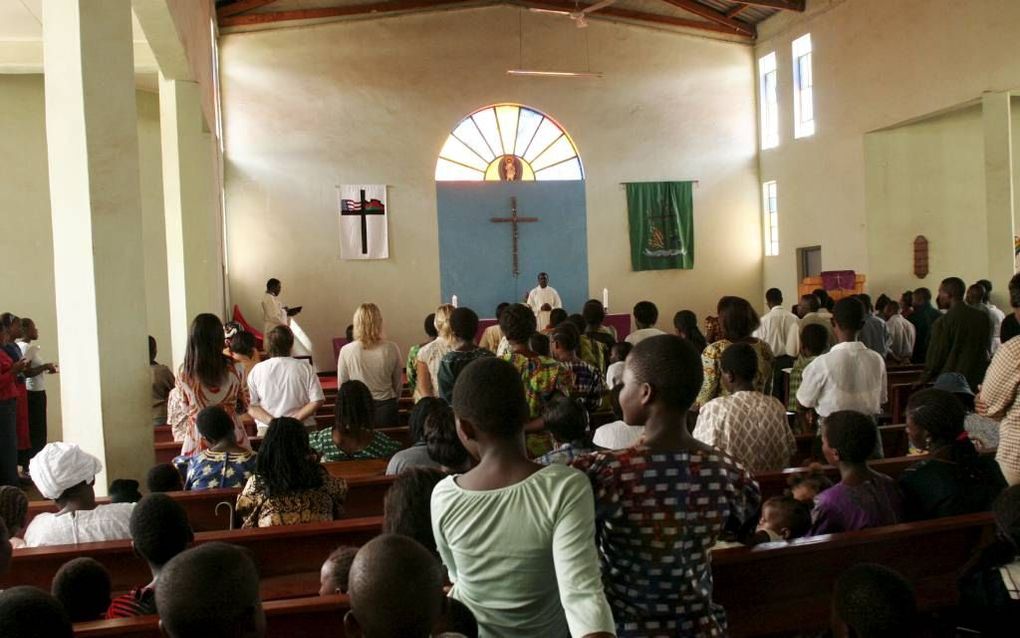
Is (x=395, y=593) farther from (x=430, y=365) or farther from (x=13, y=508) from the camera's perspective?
(x=430, y=365)

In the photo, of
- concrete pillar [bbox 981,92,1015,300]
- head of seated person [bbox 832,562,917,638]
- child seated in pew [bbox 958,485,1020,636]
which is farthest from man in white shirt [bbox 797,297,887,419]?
concrete pillar [bbox 981,92,1015,300]

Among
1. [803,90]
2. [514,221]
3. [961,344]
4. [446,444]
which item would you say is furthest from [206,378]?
[803,90]

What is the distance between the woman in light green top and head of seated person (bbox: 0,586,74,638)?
2.31 feet

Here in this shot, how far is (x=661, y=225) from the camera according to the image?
16516 mm

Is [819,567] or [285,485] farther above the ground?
[285,485]

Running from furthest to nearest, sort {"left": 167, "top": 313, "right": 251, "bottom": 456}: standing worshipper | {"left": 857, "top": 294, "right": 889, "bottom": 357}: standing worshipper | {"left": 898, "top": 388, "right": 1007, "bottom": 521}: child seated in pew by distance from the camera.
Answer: {"left": 857, "top": 294, "right": 889, "bottom": 357}: standing worshipper → {"left": 167, "top": 313, "right": 251, "bottom": 456}: standing worshipper → {"left": 898, "top": 388, "right": 1007, "bottom": 521}: child seated in pew

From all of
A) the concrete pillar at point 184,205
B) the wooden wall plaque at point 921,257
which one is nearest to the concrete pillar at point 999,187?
the wooden wall plaque at point 921,257

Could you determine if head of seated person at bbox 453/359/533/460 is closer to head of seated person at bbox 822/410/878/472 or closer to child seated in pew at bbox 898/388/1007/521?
head of seated person at bbox 822/410/878/472

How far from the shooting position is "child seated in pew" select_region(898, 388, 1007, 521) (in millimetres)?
3236

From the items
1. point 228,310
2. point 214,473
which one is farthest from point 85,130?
point 228,310

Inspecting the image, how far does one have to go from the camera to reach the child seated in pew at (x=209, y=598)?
5.27 ft

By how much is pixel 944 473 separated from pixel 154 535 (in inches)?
99.0

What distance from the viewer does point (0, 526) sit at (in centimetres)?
236

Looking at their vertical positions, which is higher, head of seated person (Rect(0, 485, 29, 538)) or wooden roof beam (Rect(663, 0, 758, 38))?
wooden roof beam (Rect(663, 0, 758, 38))
